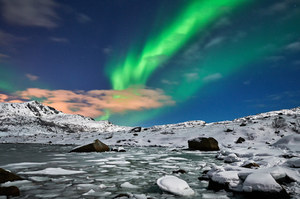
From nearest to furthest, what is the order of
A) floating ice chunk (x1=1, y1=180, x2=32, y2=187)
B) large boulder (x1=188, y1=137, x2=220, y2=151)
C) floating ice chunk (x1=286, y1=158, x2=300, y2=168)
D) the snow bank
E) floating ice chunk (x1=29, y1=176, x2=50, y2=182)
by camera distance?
floating ice chunk (x1=1, y1=180, x2=32, y2=187) → floating ice chunk (x1=29, y1=176, x2=50, y2=182) → floating ice chunk (x1=286, y1=158, x2=300, y2=168) → the snow bank → large boulder (x1=188, y1=137, x2=220, y2=151)

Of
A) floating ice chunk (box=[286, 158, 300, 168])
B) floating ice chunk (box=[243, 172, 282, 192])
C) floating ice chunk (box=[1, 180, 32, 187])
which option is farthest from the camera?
floating ice chunk (box=[286, 158, 300, 168])

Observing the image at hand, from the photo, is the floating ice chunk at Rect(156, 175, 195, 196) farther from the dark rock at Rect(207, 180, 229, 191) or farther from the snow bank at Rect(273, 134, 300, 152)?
the snow bank at Rect(273, 134, 300, 152)

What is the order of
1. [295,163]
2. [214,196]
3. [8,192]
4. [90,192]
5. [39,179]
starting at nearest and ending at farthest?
[8,192], [214,196], [90,192], [39,179], [295,163]

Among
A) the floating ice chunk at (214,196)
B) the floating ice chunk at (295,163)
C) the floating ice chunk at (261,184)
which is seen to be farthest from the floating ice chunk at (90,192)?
the floating ice chunk at (295,163)

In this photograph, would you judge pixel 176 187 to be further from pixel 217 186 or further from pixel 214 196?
pixel 217 186

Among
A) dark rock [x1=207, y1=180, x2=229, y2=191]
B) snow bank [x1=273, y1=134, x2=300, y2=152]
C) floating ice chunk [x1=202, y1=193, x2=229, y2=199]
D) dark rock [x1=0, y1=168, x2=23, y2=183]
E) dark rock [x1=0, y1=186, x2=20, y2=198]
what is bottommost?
floating ice chunk [x1=202, y1=193, x2=229, y2=199]

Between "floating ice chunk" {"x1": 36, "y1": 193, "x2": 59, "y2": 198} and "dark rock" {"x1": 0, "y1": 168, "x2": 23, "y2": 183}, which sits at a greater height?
"dark rock" {"x1": 0, "y1": 168, "x2": 23, "y2": 183}

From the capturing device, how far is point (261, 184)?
292 centimetres

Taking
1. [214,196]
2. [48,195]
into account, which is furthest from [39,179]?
[214,196]

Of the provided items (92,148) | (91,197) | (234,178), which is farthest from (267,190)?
(92,148)

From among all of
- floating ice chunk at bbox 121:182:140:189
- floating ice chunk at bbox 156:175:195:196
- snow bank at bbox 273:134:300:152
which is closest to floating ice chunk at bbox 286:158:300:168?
floating ice chunk at bbox 156:175:195:196

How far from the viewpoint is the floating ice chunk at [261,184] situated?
2842 mm

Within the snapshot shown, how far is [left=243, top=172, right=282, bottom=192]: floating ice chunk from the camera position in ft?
9.32

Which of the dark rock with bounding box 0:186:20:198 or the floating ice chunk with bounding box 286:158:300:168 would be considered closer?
the dark rock with bounding box 0:186:20:198
